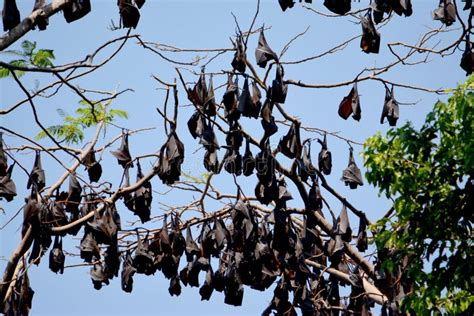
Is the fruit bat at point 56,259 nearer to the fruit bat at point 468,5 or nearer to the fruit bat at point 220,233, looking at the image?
the fruit bat at point 220,233

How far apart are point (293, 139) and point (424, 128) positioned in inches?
85.8

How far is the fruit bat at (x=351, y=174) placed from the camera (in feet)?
38.1

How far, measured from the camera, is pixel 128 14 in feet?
25.5

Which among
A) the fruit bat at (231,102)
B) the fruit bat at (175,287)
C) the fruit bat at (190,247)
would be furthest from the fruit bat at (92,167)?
the fruit bat at (231,102)

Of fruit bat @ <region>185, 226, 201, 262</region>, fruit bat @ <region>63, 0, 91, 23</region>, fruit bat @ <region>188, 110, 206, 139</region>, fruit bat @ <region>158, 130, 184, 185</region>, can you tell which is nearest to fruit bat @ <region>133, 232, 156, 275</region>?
fruit bat @ <region>185, 226, 201, 262</region>

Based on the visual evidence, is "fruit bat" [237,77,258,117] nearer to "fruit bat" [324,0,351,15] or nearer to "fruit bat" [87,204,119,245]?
"fruit bat" [87,204,119,245]

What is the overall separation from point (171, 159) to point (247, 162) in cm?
79

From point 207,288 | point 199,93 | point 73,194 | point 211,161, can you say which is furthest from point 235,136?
point 207,288

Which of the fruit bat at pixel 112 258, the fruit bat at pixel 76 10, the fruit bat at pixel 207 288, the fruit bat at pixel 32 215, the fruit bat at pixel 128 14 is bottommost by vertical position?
the fruit bat at pixel 32 215

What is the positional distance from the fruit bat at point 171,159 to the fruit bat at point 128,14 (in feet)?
6.53

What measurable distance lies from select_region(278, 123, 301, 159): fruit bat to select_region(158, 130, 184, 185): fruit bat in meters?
1.07

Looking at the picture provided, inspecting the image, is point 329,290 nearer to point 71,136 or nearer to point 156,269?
point 156,269

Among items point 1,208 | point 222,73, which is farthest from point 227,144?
point 1,208

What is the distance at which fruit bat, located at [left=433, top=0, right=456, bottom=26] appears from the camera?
32.7 ft
